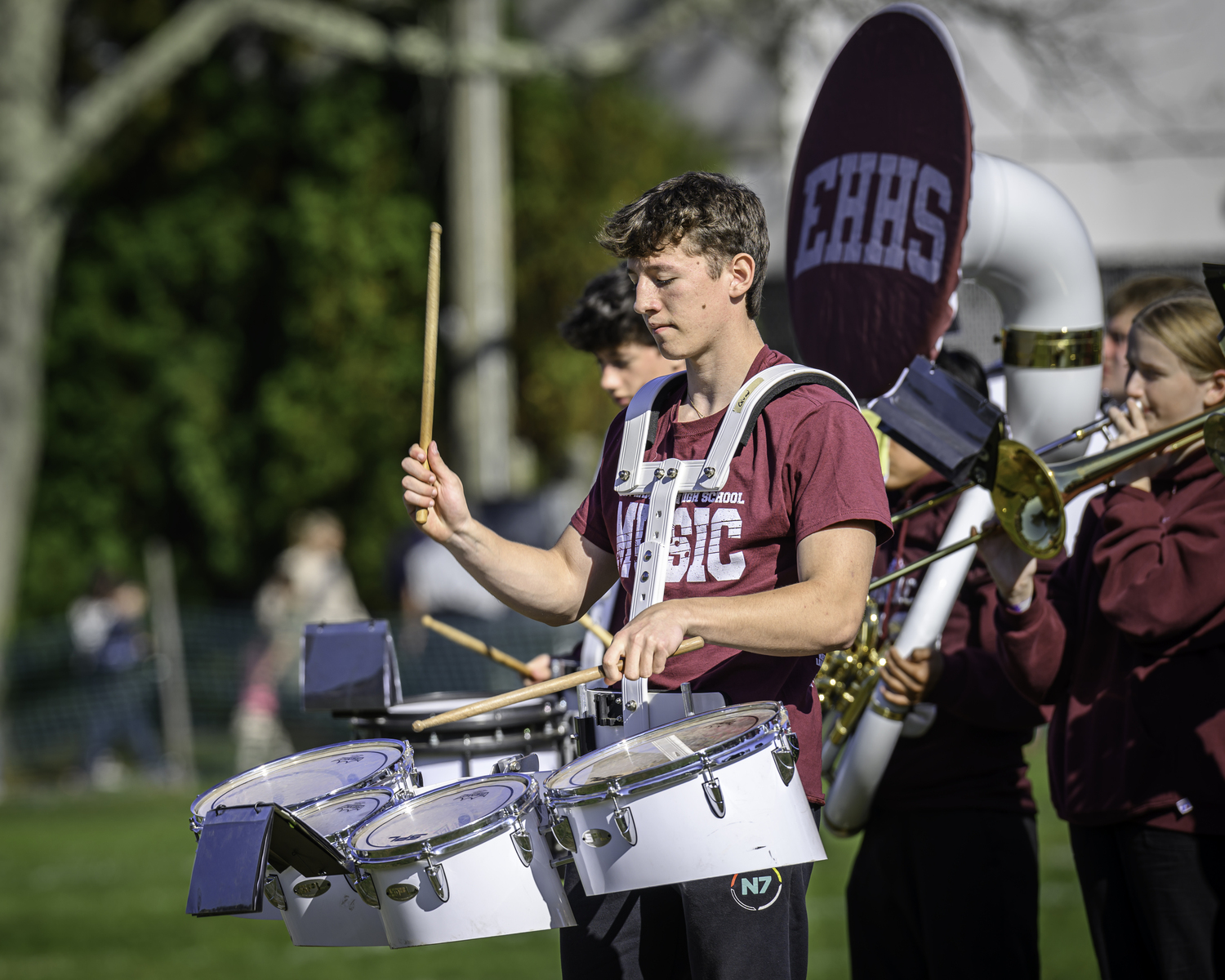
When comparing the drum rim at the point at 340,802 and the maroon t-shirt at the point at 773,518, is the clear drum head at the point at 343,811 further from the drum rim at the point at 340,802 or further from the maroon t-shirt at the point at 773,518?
the maroon t-shirt at the point at 773,518

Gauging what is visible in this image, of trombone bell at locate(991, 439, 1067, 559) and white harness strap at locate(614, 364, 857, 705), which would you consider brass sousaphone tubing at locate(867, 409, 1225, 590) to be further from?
white harness strap at locate(614, 364, 857, 705)

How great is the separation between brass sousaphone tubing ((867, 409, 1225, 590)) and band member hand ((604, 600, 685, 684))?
2.53 feet

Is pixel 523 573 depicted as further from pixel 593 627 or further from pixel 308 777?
pixel 308 777

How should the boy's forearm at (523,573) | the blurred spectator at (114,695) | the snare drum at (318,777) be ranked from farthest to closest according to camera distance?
the blurred spectator at (114,695) < the boy's forearm at (523,573) < the snare drum at (318,777)

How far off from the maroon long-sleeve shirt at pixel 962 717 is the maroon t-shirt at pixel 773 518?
3.10 feet

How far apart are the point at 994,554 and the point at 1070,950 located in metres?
3.22

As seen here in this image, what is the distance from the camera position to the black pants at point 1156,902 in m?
3.08

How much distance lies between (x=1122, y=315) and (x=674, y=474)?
1.86 meters

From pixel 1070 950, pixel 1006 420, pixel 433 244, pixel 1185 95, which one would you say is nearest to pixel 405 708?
pixel 433 244

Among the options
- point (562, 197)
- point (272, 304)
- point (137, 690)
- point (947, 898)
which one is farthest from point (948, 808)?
point (272, 304)

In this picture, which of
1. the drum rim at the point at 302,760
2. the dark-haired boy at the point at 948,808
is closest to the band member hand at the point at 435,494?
the drum rim at the point at 302,760

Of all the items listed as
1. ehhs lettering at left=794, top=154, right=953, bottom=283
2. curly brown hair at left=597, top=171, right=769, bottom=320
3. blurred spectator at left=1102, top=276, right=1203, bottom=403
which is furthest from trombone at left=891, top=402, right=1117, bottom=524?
curly brown hair at left=597, top=171, right=769, bottom=320

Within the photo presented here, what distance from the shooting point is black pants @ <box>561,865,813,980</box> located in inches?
99.4

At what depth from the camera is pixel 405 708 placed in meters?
3.38
